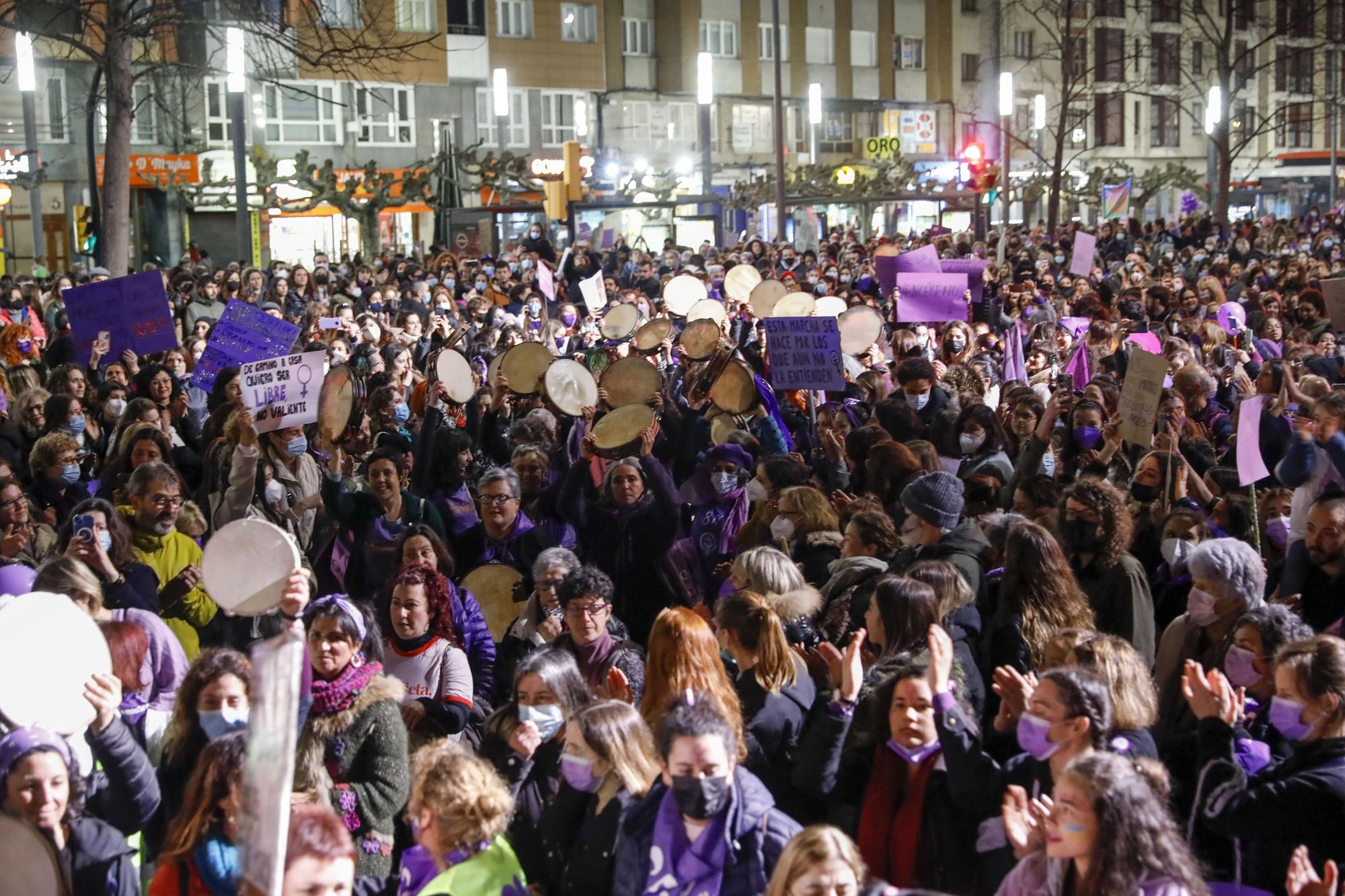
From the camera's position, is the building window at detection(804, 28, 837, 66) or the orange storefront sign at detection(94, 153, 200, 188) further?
the building window at detection(804, 28, 837, 66)

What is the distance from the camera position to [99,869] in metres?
3.95

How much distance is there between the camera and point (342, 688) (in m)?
4.49

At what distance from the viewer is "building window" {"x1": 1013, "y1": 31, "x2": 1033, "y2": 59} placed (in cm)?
5925

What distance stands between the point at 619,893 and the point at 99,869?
126cm

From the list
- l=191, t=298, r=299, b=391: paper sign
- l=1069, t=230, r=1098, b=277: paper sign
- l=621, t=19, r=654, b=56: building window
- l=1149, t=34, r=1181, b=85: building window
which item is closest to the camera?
l=191, t=298, r=299, b=391: paper sign

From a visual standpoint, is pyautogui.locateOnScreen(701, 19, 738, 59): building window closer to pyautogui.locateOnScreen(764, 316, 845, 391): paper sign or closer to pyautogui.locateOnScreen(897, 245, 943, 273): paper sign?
pyautogui.locateOnScreen(897, 245, 943, 273): paper sign

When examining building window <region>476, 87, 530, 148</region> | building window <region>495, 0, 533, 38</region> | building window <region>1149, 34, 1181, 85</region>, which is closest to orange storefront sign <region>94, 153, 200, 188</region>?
building window <region>476, 87, 530, 148</region>

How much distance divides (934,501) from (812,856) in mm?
3011

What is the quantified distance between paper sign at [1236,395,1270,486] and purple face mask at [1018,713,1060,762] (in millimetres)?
3336

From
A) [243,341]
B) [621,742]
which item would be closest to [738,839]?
[621,742]

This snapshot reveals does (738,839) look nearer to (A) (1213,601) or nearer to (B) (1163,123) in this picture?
(A) (1213,601)

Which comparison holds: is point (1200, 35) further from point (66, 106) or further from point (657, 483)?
point (657, 483)

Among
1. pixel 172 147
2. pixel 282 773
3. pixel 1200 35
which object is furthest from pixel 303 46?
pixel 1200 35

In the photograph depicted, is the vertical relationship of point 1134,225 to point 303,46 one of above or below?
below
